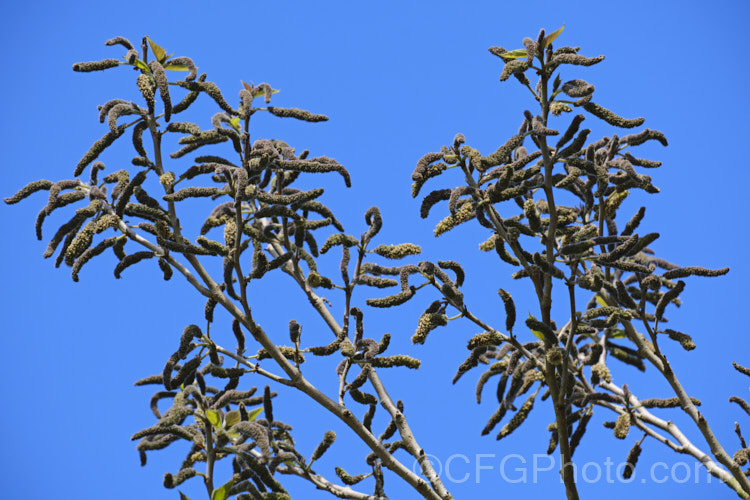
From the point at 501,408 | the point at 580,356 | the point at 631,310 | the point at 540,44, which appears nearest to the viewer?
the point at 540,44

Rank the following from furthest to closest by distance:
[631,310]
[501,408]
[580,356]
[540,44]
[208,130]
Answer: [580,356] < [501,408] < [631,310] < [208,130] < [540,44]

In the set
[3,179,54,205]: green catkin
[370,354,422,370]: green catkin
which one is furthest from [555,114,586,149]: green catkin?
Result: [3,179,54,205]: green catkin

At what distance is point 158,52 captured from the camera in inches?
177

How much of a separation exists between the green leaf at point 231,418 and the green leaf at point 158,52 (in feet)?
6.35

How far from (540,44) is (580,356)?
8.28 ft

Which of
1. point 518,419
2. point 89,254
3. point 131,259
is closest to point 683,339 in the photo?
point 518,419

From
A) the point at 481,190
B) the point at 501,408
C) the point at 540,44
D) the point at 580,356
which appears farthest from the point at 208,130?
the point at 580,356

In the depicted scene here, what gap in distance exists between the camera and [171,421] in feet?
14.1

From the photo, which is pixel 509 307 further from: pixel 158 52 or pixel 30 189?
pixel 30 189

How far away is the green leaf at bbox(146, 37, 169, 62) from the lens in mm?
4445

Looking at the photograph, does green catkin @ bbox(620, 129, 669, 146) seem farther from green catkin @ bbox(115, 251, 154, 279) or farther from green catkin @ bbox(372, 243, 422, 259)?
green catkin @ bbox(115, 251, 154, 279)

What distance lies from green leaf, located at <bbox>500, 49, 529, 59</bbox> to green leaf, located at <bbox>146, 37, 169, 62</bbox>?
180 centimetres

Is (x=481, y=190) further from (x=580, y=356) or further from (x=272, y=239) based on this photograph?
(x=580, y=356)

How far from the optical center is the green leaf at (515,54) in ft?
14.0
